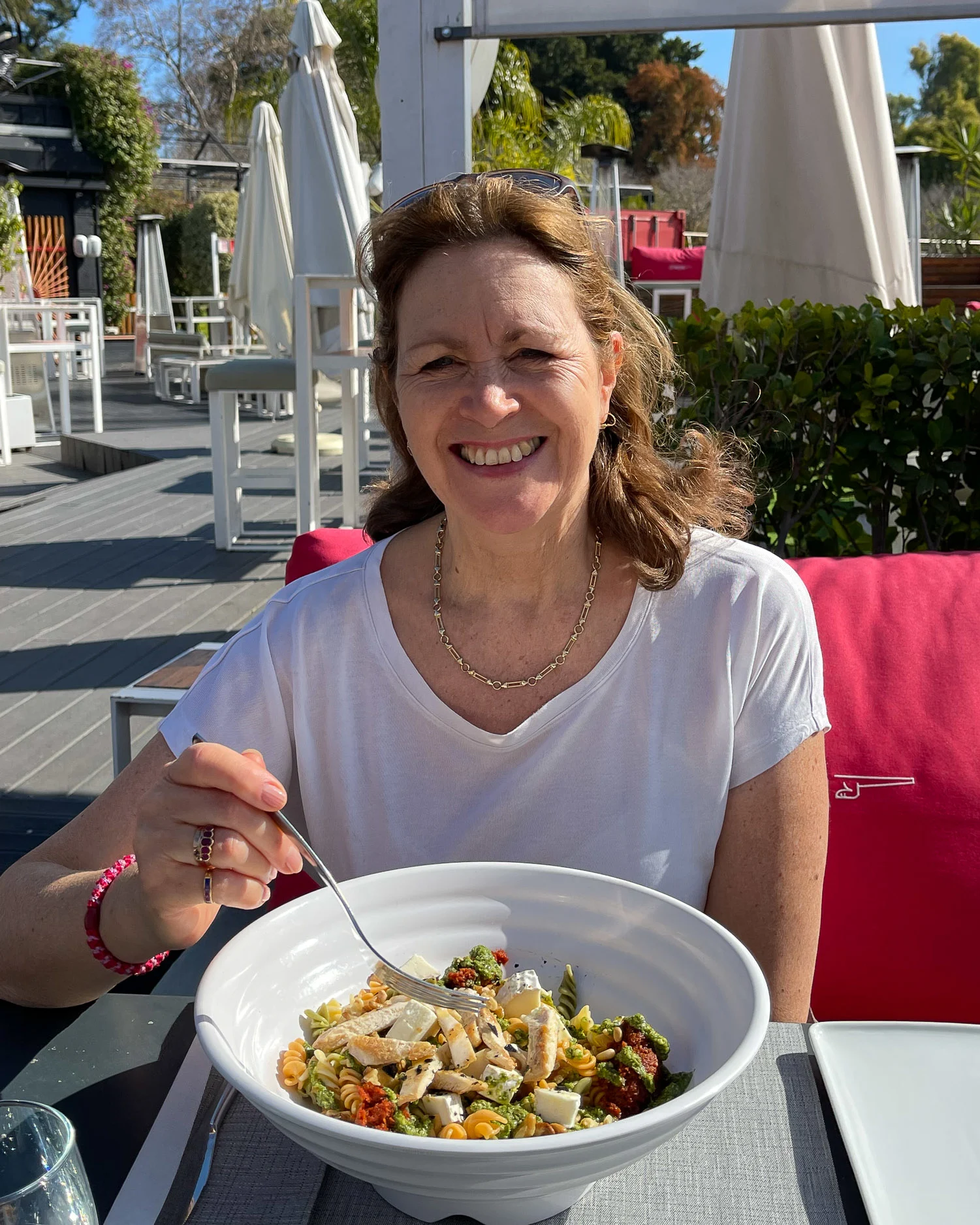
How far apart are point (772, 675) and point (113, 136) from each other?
24.2m

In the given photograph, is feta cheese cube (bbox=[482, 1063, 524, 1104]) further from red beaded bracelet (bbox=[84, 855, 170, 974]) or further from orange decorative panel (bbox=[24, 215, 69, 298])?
orange decorative panel (bbox=[24, 215, 69, 298])

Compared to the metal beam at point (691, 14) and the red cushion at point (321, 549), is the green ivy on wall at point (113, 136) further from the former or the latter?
the red cushion at point (321, 549)

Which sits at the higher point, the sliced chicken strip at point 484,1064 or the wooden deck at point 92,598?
the sliced chicken strip at point 484,1064

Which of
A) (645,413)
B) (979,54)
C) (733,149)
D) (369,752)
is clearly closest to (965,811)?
(645,413)

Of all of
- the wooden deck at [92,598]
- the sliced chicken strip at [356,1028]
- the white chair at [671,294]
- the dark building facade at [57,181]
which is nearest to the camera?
the sliced chicken strip at [356,1028]

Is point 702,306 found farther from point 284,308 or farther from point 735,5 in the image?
point 284,308

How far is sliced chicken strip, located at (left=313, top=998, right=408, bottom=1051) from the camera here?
3.00ft

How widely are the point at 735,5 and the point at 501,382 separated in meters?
1.30

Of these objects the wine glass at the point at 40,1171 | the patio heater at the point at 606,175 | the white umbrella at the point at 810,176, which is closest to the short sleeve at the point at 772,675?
the wine glass at the point at 40,1171

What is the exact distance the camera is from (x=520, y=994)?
95 cm

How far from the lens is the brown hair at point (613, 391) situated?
144cm

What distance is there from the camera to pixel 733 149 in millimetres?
3604

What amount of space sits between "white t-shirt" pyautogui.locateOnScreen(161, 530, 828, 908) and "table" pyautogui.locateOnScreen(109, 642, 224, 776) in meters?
0.84

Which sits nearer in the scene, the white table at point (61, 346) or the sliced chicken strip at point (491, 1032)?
the sliced chicken strip at point (491, 1032)
